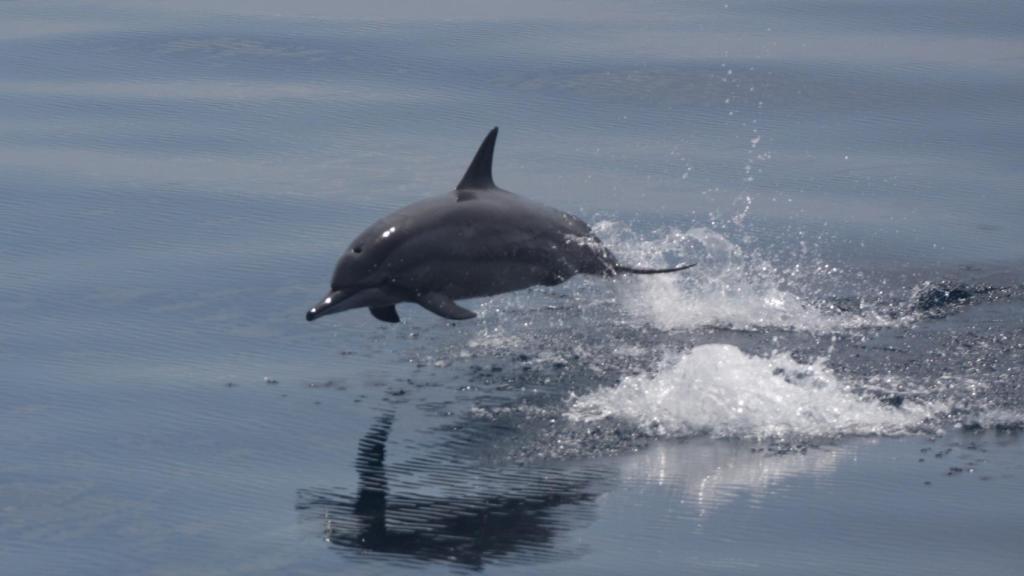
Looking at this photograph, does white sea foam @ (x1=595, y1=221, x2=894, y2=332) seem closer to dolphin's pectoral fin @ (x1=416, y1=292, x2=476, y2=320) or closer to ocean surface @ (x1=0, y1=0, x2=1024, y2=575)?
ocean surface @ (x1=0, y1=0, x2=1024, y2=575)

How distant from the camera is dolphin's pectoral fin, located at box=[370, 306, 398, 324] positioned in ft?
29.2

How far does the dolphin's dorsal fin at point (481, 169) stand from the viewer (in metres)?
9.12

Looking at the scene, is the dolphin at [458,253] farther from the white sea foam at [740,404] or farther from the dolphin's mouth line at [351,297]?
the white sea foam at [740,404]

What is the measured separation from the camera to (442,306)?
877 cm

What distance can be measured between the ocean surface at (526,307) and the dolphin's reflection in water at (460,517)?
20mm

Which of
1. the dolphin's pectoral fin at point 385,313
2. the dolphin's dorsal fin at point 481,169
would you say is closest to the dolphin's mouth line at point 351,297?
the dolphin's pectoral fin at point 385,313

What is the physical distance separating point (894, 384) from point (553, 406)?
64.9 inches

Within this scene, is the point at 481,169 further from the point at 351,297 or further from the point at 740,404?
the point at 740,404

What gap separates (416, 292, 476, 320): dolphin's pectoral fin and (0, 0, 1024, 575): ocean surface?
31 centimetres

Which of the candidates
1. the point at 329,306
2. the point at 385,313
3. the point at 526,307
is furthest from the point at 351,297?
the point at 526,307

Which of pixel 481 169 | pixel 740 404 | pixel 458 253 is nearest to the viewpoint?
pixel 740 404

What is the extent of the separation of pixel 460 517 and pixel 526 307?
2.98m

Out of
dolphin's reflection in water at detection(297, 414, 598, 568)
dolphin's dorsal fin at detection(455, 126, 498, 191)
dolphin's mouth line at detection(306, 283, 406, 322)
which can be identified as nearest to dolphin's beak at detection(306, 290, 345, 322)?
dolphin's mouth line at detection(306, 283, 406, 322)

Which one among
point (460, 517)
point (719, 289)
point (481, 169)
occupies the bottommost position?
point (460, 517)
